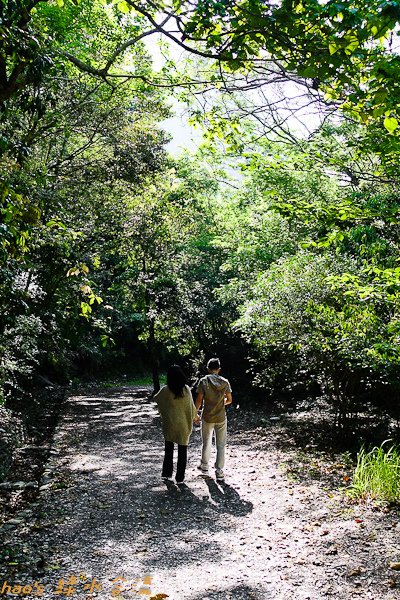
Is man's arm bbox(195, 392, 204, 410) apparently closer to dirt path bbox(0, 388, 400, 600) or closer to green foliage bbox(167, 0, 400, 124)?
dirt path bbox(0, 388, 400, 600)

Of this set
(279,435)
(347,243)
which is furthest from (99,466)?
(347,243)

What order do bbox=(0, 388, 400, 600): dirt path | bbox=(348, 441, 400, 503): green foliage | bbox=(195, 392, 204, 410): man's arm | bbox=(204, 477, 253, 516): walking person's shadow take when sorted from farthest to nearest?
bbox=(195, 392, 204, 410): man's arm < bbox=(204, 477, 253, 516): walking person's shadow < bbox=(348, 441, 400, 503): green foliage < bbox=(0, 388, 400, 600): dirt path

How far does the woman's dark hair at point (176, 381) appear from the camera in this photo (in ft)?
25.6

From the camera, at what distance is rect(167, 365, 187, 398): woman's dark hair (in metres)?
7.80

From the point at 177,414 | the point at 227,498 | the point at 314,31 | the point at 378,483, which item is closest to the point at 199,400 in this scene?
the point at 177,414

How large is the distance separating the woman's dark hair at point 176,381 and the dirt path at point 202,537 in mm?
1402

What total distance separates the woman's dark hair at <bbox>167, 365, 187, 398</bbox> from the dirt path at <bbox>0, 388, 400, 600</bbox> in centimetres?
140

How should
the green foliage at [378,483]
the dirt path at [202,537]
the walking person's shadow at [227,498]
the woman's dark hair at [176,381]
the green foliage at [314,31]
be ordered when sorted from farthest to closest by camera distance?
the woman's dark hair at [176,381], the walking person's shadow at [227,498], the green foliage at [378,483], the dirt path at [202,537], the green foliage at [314,31]

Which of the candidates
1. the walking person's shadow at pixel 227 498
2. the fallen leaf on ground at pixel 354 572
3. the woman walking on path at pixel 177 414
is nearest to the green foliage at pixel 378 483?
the walking person's shadow at pixel 227 498

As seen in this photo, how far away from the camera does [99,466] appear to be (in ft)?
31.1

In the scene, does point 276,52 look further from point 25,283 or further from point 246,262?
point 246,262

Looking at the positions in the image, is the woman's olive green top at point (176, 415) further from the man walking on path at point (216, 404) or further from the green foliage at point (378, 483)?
the green foliage at point (378, 483)

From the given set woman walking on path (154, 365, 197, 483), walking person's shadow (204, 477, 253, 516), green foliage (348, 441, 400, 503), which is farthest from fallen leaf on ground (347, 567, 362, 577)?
woman walking on path (154, 365, 197, 483)

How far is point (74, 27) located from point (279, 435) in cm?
1069
